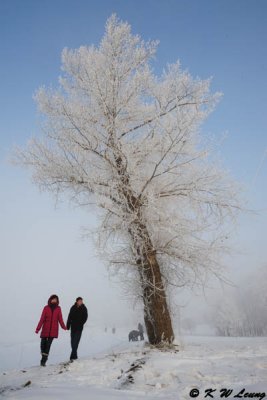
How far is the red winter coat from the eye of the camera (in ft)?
23.9

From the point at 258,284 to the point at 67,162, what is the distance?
243 ft

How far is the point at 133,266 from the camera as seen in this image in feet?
27.8

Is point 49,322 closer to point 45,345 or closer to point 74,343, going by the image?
point 45,345

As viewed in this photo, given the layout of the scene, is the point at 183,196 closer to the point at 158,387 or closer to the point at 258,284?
the point at 158,387

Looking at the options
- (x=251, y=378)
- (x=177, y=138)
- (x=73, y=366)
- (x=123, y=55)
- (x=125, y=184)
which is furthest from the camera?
(x=123, y=55)

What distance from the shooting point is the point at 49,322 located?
24.1 feet

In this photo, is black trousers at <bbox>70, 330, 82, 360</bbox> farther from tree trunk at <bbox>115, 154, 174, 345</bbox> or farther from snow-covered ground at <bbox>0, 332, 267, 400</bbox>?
tree trunk at <bbox>115, 154, 174, 345</bbox>

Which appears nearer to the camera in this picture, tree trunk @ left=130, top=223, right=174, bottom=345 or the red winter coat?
the red winter coat

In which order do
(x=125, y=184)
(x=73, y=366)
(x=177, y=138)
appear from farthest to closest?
1. (x=125, y=184)
2. (x=177, y=138)
3. (x=73, y=366)

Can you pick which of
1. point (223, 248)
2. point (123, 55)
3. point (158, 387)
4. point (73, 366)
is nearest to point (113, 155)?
point (123, 55)

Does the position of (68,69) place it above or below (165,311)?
above

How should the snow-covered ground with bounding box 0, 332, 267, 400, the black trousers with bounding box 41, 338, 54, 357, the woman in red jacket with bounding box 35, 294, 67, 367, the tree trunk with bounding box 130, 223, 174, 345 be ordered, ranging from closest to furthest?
the snow-covered ground with bounding box 0, 332, 267, 400, the black trousers with bounding box 41, 338, 54, 357, the woman in red jacket with bounding box 35, 294, 67, 367, the tree trunk with bounding box 130, 223, 174, 345

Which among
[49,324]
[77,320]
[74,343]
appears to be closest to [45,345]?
[49,324]

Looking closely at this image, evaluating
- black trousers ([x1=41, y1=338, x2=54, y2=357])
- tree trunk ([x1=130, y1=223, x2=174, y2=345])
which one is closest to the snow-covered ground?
black trousers ([x1=41, y1=338, x2=54, y2=357])
